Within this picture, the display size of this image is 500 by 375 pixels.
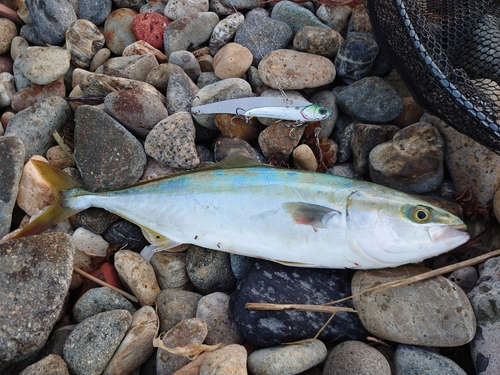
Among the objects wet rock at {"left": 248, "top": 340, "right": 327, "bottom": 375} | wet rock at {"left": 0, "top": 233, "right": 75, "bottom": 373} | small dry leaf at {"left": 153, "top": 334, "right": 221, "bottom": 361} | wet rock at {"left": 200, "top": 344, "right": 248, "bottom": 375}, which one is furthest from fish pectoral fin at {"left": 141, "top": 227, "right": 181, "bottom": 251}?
wet rock at {"left": 248, "top": 340, "right": 327, "bottom": 375}

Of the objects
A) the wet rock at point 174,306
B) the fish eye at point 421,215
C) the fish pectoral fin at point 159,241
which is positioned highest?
the fish eye at point 421,215

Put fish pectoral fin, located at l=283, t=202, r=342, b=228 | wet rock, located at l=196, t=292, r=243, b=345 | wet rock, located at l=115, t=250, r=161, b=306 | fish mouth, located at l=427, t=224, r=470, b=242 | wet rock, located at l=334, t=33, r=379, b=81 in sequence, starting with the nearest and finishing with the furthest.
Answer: fish mouth, located at l=427, t=224, r=470, b=242 → fish pectoral fin, located at l=283, t=202, r=342, b=228 → wet rock, located at l=196, t=292, r=243, b=345 → wet rock, located at l=115, t=250, r=161, b=306 → wet rock, located at l=334, t=33, r=379, b=81

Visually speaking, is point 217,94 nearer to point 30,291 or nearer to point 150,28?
point 150,28

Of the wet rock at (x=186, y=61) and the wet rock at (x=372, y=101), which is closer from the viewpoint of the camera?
the wet rock at (x=372, y=101)

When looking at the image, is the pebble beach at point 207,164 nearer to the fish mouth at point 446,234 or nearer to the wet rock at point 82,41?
the wet rock at point 82,41

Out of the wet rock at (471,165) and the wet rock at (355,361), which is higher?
the wet rock at (471,165)

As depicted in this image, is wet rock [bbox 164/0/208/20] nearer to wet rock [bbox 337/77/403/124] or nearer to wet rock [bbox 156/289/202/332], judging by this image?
wet rock [bbox 337/77/403/124]

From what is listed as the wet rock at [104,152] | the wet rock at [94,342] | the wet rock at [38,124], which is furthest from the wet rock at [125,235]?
the wet rock at [38,124]
